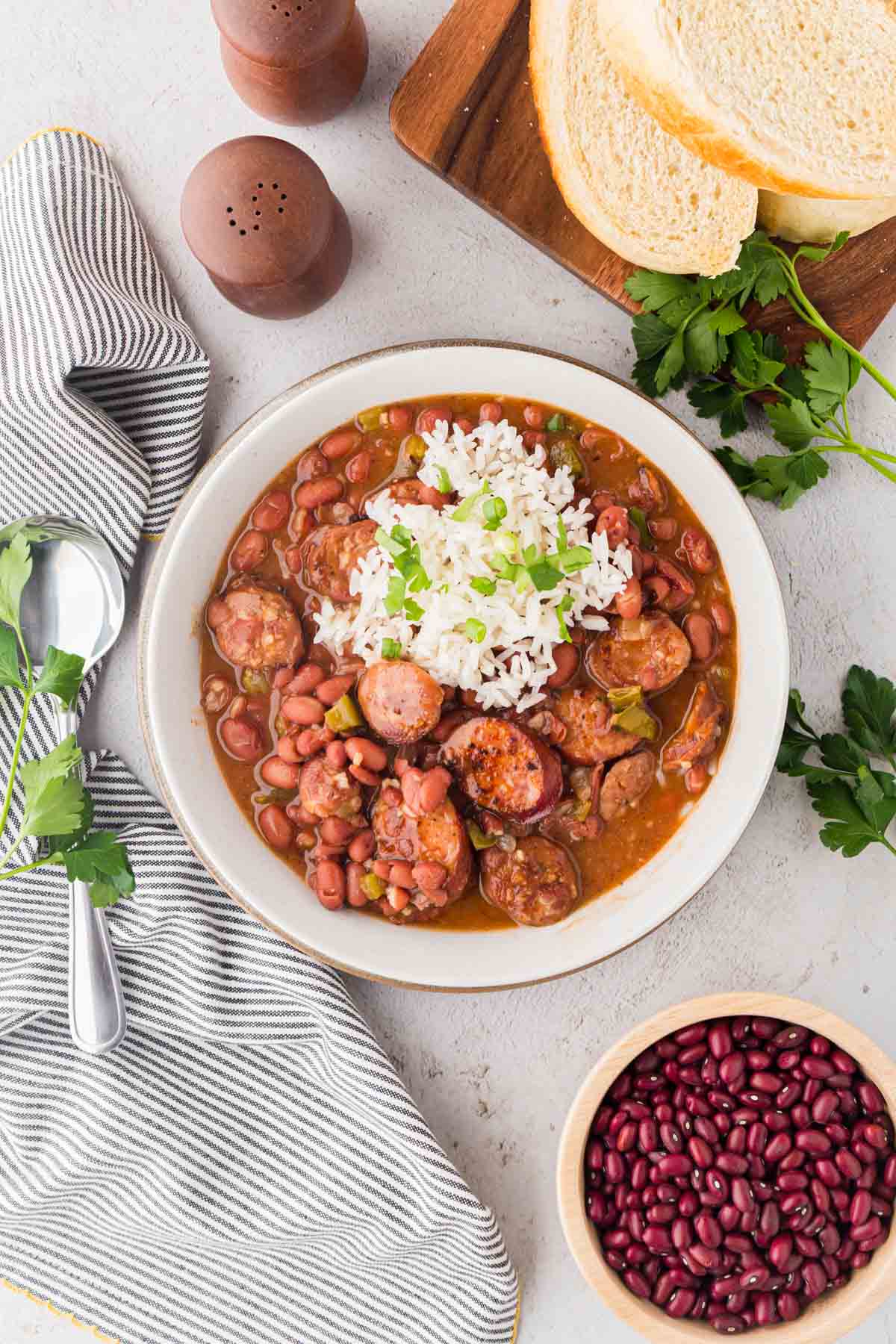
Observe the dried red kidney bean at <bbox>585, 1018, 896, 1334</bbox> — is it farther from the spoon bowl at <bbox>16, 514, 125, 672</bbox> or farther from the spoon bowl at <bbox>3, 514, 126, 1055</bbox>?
the spoon bowl at <bbox>16, 514, 125, 672</bbox>

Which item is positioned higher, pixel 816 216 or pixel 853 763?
pixel 816 216

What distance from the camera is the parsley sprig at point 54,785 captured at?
3154mm

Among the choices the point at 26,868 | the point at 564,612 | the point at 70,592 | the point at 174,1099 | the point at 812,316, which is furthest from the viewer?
the point at 174,1099

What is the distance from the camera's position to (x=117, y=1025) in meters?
3.42

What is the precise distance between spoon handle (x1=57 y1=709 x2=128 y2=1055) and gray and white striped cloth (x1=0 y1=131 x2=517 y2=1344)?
111 millimetres

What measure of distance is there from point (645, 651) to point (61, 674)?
176 cm

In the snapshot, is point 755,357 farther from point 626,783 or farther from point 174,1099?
point 174,1099

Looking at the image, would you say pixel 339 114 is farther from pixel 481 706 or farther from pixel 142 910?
pixel 142 910

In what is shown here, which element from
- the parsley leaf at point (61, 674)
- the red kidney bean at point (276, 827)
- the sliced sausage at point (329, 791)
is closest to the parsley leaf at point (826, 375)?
the sliced sausage at point (329, 791)

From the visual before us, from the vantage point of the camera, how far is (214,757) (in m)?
3.35

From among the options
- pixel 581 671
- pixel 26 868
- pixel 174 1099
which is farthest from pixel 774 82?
pixel 174 1099

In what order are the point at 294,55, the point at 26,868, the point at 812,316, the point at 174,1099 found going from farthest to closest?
the point at 174,1099 < the point at 26,868 < the point at 812,316 < the point at 294,55

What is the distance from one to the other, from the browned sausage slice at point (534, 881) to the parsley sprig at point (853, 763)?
81 centimetres

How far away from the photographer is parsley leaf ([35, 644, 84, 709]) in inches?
127
